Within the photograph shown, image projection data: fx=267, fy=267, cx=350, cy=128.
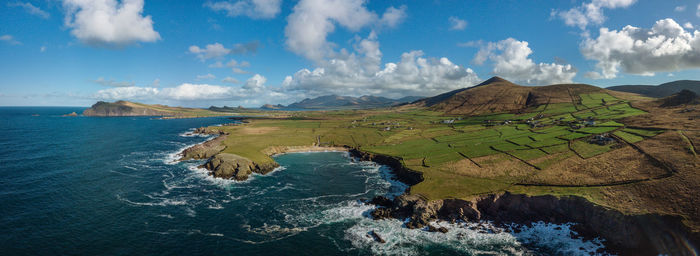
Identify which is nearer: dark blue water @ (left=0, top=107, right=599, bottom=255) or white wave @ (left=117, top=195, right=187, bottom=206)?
dark blue water @ (left=0, top=107, right=599, bottom=255)

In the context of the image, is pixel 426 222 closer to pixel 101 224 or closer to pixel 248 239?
pixel 248 239

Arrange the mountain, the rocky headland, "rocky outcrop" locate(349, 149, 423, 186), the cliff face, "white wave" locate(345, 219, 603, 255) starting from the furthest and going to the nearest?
the mountain → the rocky headland → the cliff face → "rocky outcrop" locate(349, 149, 423, 186) → "white wave" locate(345, 219, 603, 255)

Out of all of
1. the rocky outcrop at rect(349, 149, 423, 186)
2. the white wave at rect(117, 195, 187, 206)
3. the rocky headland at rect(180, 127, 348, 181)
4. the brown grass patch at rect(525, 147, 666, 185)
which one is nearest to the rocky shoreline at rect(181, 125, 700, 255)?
the rocky outcrop at rect(349, 149, 423, 186)

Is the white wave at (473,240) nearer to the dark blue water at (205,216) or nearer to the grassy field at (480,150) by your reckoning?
the dark blue water at (205,216)

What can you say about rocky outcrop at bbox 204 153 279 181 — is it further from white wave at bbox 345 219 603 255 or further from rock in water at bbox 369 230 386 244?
rock in water at bbox 369 230 386 244

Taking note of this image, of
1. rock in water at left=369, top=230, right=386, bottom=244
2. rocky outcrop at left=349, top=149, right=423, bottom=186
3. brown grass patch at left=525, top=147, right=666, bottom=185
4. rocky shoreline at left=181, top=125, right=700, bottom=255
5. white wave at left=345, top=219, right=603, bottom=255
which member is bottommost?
white wave at left=345, top=219, right=603, bottom=255

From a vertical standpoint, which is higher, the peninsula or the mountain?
the mountain

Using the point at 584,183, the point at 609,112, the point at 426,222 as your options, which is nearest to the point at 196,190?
the point at 426,222

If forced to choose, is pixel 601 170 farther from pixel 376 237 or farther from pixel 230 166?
pixel 230 166
